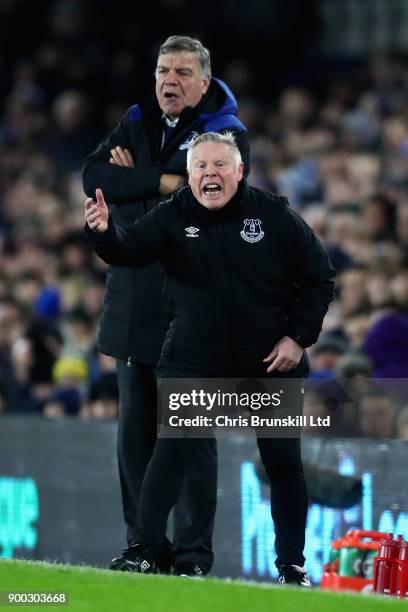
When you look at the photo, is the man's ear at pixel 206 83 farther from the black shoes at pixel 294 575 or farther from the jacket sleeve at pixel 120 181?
the black shoes at pixel 294 575

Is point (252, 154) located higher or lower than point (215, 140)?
higher

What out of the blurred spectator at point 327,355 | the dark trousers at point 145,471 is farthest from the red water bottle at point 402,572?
the blurred spectator at point 327,355

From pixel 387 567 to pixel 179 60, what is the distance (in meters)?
2.20

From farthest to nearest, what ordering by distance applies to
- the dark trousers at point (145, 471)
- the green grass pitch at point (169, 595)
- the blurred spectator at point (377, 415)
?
1. the blurred spectator at point (377, 415)
2. the dark trousers at point (145, 471)
3. the green grass pitch at point (169, 595)

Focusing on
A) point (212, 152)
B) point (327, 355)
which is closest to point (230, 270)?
point (212, 152)

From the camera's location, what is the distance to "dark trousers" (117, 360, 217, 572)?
22.3ft

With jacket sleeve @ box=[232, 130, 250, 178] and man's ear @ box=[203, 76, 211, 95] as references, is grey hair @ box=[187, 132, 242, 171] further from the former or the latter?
man's ear @ box=[203, 76, 211, 95]

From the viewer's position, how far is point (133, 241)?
6242 mm

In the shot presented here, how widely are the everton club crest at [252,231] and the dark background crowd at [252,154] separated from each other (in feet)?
4.79

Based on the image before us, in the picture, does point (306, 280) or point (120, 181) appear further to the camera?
point (120, 181)

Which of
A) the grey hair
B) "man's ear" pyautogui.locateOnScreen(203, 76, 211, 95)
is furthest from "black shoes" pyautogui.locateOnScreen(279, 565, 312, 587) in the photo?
"man's ear" pyautogui.locateOnScreen(203, 76, 211, 95)

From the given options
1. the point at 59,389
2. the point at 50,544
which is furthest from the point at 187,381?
the point at 59,389

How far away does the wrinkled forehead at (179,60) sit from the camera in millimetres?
6730

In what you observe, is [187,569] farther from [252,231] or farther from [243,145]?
[243,145]
